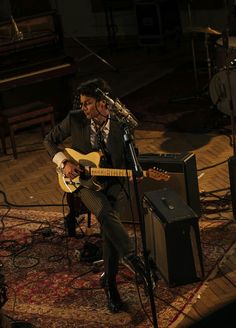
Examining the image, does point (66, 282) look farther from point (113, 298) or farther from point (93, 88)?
point (93, 88)

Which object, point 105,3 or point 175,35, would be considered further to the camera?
point 105,3

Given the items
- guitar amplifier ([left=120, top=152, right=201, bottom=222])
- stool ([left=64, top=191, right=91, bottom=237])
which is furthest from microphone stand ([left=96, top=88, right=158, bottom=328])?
stool ([left=64, top=191, right=91, bottom=237])

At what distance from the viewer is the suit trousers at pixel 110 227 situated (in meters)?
3.69

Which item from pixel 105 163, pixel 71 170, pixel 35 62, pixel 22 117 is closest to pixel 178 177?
pixel 105 163

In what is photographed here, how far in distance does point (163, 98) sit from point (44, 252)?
4251mm

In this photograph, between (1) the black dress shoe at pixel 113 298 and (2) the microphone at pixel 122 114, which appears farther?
(1) the black dress shoe at pixel 113 298

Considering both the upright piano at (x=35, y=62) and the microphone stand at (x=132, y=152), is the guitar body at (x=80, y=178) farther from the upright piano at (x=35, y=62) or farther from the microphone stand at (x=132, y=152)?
the upright piano at (x=35, y=62)

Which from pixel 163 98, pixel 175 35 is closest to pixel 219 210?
pixel 163 98

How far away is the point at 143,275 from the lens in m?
3.59

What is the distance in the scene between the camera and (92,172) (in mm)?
3957

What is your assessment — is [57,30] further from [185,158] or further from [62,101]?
[185,158]

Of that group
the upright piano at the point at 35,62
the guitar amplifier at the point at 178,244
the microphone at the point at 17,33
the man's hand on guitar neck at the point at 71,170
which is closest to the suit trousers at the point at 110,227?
the man's hand on guitar neck at the point at 71,170

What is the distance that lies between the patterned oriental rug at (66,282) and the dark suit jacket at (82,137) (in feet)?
2.58

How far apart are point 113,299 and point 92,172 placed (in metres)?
0.77
